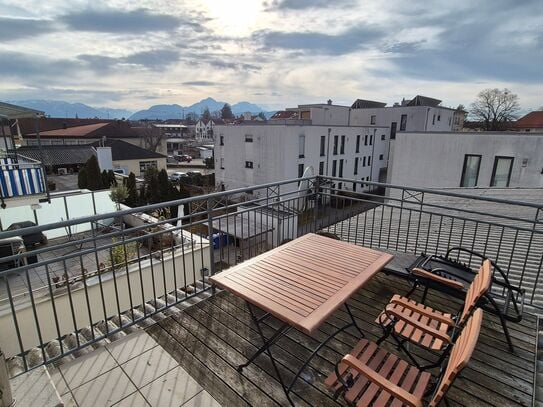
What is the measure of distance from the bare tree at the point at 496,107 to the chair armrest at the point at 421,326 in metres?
44.9

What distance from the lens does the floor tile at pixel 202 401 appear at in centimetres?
207

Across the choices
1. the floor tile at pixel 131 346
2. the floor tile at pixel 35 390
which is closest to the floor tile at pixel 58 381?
the floor tile at pixel 35 390

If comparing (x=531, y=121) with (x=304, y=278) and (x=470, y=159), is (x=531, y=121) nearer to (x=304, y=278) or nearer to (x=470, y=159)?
(x=470, y=159)

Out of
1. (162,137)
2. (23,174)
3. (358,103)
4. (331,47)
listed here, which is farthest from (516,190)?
(162,137)

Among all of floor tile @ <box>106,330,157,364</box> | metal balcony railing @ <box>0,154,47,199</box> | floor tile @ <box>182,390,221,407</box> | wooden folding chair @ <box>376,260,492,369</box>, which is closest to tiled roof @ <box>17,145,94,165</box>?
metal balcony railing @ <box>0,154,47,199</box>

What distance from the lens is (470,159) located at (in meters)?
14.0

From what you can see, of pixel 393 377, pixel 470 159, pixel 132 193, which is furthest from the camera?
pixel 132 193

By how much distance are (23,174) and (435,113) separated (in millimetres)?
38830

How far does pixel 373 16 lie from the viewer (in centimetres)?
588

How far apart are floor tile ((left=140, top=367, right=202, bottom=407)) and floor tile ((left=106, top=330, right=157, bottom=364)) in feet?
1.35

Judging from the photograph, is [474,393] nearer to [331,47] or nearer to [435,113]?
[331,47]

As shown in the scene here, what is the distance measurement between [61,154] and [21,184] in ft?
90.4

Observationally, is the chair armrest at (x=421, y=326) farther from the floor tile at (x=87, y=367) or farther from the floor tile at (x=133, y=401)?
the floor tile at (x=87, y=367)

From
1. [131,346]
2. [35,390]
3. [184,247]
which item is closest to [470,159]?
[184,247]
